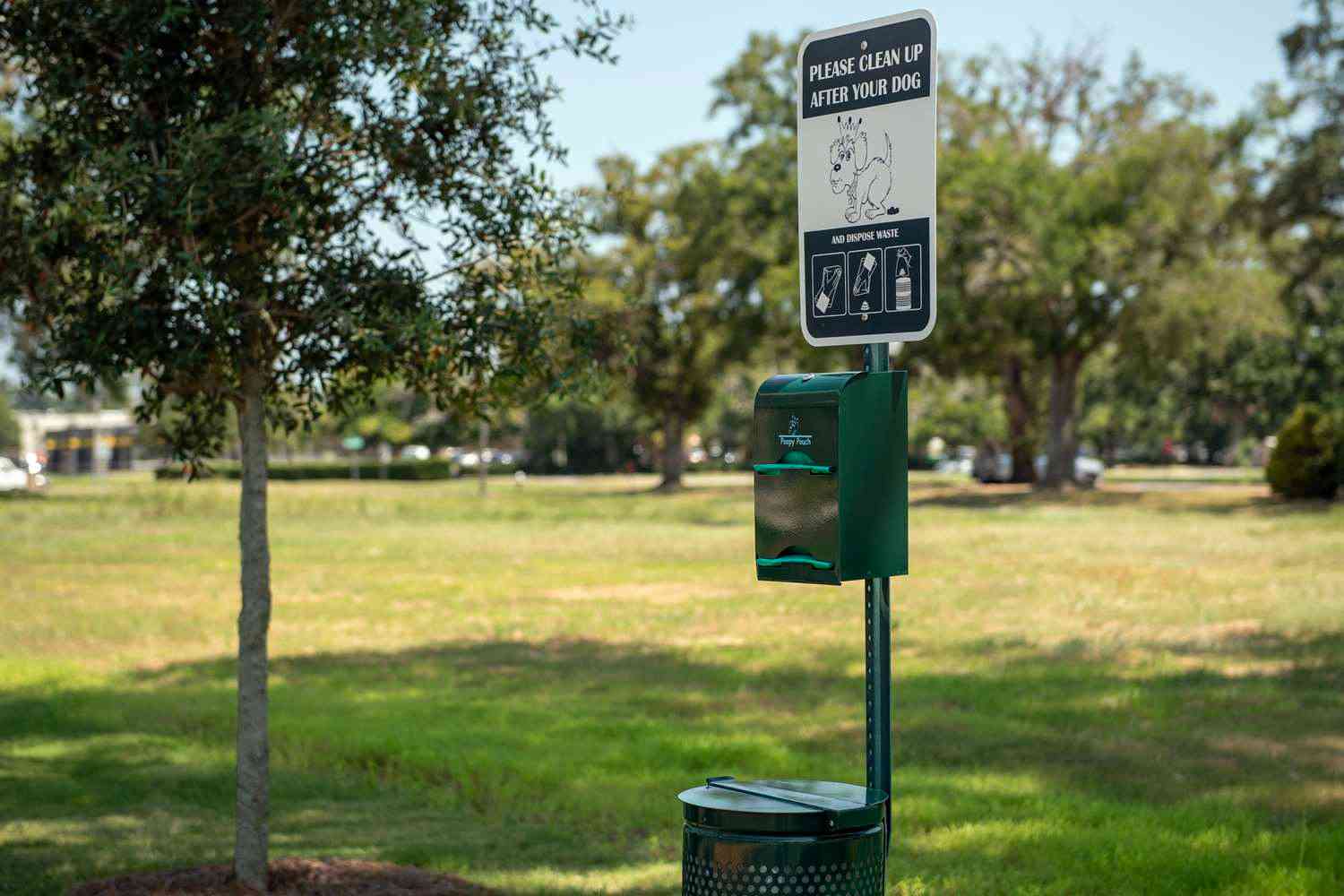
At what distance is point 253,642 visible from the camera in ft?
21.3

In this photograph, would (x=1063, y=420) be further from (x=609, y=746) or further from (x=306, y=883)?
(x=306, y=883)

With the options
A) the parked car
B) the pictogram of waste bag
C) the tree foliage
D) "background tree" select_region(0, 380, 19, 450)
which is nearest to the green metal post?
the pictogram of waste bag

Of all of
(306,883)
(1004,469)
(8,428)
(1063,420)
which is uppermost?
(8,428)

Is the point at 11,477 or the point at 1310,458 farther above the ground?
the point at 1310,458

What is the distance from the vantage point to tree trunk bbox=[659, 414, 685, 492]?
200ft

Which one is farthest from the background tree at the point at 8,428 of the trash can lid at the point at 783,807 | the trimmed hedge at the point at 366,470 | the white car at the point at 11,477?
the trash can lid at the point at 783,807

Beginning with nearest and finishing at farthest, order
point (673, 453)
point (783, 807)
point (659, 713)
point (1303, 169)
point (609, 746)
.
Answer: point (783, 807)
point (609, 746)
point (659, 713)
point (1303, 169)
point (673, 453)

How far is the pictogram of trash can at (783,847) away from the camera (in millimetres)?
3871

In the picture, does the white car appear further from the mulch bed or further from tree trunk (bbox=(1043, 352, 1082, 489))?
the mulch bed

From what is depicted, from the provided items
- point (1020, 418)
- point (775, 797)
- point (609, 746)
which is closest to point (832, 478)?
point (775, 797)

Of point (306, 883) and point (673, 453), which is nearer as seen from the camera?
point (306, 883)

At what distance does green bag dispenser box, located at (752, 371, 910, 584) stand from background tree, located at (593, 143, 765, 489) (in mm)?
43902

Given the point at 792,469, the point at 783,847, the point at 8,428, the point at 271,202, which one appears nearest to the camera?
the point at 783,847

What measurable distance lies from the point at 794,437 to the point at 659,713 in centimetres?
748
